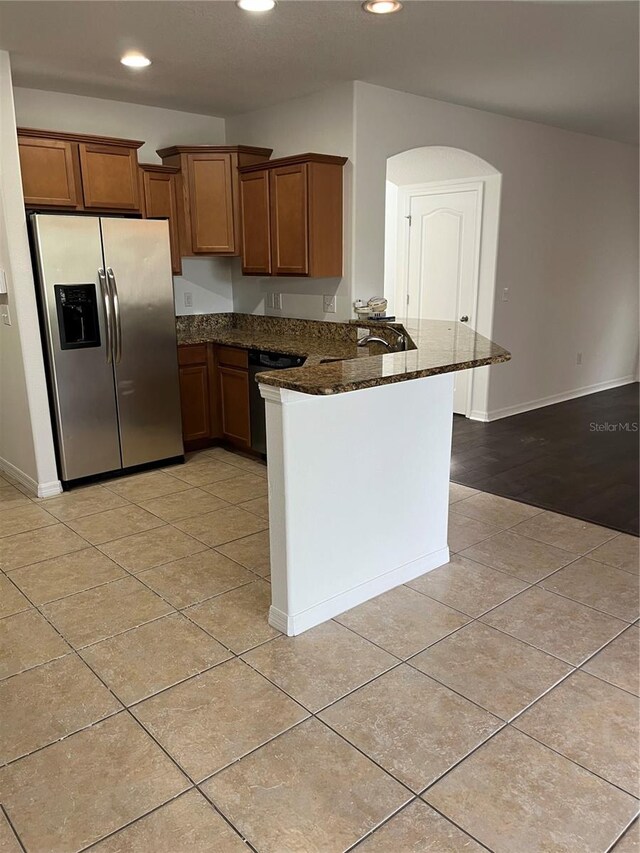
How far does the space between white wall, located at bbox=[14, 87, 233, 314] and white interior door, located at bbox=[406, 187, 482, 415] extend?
1.86 metres

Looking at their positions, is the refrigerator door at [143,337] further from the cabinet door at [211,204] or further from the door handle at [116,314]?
the cabinet door at [211,204]

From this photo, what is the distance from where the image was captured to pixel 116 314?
4141mm

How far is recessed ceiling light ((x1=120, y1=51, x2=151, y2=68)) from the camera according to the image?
360 cm

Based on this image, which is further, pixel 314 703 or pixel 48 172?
pixel 48 172

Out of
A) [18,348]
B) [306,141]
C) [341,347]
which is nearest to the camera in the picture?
[18,348]

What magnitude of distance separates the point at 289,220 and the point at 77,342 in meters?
1.64

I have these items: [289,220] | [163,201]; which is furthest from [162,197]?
[289,220]

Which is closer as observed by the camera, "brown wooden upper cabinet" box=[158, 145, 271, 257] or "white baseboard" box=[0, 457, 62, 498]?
"white baseboard" box=[0, 457, 62, 498]

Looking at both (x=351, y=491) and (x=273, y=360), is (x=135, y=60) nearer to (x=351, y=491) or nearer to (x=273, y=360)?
(x=273, y=360)

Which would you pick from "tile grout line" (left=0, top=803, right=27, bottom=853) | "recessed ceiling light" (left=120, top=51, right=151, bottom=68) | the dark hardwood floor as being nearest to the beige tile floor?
"tile grout line" (left=0, top=803, right=27, bottom=853)

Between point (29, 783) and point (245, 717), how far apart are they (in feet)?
2.13

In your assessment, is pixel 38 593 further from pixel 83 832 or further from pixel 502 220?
pixel 502 220

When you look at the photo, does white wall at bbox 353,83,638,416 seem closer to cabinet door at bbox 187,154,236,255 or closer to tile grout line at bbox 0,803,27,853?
cabinet door at bbox 187,154,236,255

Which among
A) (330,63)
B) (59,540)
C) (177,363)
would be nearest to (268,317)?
(177,363)
